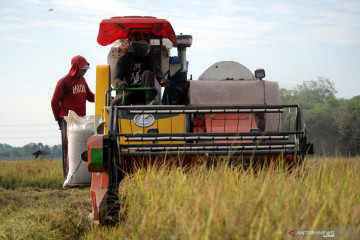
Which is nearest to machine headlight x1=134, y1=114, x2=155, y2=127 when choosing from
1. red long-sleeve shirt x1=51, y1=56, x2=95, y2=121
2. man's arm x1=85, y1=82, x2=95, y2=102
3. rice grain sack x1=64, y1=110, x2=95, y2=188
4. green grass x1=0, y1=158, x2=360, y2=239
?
green grass x1=0, y1=158, x2=360, y2=239

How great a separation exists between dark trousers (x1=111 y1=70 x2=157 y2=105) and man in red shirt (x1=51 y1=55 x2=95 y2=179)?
72.0 inches

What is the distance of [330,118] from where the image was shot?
189ft

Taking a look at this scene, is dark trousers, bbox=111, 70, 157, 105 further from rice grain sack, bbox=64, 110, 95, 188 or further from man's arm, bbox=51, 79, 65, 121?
man's arm, bbox=51, 79, 65, 121

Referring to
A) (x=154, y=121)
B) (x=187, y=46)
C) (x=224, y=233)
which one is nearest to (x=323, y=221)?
(x=224, y=233)

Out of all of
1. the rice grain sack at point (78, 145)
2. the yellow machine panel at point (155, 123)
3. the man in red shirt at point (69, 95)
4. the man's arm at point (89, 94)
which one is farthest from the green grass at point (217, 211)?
the man's arm at point (89, 94)

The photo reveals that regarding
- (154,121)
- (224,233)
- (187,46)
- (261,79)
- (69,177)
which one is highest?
(187,46)

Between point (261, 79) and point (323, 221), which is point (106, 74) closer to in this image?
point (261, 79)

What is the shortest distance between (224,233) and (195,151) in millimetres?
2318

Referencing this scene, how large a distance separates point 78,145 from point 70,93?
4.45ft

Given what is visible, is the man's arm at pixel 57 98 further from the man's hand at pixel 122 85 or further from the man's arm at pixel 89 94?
the man's hand at pixel 122 85

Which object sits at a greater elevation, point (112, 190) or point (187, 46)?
point (187, 46)

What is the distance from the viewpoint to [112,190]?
17.0ft

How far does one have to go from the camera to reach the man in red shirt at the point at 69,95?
28.4 feet

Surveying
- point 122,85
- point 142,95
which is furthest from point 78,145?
point 122,85
